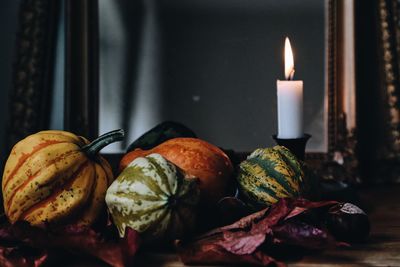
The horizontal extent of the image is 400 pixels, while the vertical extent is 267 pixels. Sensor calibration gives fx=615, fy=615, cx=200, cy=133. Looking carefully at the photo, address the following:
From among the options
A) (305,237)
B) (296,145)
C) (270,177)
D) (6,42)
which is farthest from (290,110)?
(6,42)

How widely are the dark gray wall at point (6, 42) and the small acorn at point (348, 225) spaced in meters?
0.94

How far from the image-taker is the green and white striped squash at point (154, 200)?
815 mm

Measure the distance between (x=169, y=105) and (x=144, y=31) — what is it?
7.7 inches

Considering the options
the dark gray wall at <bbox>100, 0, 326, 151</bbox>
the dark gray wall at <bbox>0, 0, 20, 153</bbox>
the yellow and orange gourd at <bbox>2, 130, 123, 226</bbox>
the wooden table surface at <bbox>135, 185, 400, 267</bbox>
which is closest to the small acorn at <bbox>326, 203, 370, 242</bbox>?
the wooden table surface at <bbox>135, 185, 400, 267</bbox>

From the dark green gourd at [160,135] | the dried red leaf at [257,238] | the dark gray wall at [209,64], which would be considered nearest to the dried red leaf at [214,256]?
the dried red leaf at [257,238]

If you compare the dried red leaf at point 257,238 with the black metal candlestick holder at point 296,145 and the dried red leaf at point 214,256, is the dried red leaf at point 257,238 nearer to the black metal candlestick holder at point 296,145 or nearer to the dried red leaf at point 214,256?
the dried red leaf at point 214,256

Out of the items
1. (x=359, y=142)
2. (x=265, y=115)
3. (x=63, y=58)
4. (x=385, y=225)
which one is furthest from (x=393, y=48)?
(x=63, y=58)

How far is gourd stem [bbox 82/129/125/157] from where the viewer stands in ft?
2.96

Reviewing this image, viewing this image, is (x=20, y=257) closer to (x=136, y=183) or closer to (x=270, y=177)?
(x=136, y=183)

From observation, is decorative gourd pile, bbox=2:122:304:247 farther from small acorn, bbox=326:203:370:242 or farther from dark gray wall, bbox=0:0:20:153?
dark gray wall, bbox=0:0:20:153

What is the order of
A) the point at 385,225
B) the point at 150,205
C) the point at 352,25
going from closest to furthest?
the point at 150,205, the point at 385,225, the point at 352,25

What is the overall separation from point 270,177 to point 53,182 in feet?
1.05

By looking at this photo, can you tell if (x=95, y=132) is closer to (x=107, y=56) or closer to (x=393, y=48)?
(x=107, y=56)

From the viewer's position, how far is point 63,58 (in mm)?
1529
